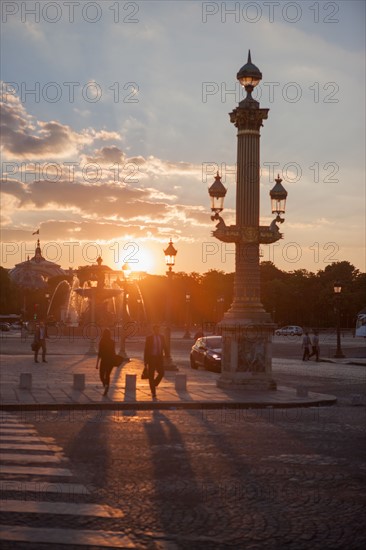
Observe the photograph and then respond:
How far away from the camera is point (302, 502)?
9.23 metres

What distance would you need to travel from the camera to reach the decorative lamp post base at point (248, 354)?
951 inches

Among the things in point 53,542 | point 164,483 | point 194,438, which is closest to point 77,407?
point 194,438

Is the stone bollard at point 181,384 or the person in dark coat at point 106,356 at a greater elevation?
the person in dark coat at point 106,356

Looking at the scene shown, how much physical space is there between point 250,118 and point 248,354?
6.84 meters

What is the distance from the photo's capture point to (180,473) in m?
10.8

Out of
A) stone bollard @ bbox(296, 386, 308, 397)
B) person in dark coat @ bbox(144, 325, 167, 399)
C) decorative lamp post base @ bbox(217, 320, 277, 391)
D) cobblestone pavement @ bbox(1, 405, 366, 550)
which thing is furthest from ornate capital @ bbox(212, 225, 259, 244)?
cobblestone pavement @ bbox(1, 405, 366, 550)

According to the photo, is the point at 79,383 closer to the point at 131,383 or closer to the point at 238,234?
the point at 131,383

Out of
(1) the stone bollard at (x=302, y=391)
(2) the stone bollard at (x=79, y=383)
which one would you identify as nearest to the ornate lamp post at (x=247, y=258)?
(1) the stone bollard at (x=302, y=391)

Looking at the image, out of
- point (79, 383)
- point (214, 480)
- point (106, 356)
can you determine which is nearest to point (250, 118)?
point (106, 356)

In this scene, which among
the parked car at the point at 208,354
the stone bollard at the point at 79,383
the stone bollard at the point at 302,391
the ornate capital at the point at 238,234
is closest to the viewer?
the stone bollard at the point at 302,391

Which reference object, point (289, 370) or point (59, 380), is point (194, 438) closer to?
point (59, 380)

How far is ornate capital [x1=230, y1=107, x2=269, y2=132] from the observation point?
24.9 metres

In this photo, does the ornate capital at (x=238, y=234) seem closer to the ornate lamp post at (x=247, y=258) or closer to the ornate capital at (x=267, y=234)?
the ornate lamp post at (x=247, y=258)

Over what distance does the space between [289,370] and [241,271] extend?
12427 mm
